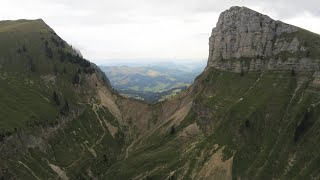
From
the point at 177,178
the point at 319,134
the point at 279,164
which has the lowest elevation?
the point at 177,178

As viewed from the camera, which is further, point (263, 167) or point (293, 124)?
point (293, 124)

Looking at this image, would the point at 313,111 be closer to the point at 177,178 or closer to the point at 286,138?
the point at 286,138

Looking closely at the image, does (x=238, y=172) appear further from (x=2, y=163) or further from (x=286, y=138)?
(x=2, y=163)

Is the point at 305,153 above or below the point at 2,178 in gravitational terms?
above

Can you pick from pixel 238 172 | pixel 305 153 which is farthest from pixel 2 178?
pixel 305 153

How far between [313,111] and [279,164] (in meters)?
35.8

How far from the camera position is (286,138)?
7672 inches

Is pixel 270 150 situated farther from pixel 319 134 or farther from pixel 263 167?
pixel 319 134

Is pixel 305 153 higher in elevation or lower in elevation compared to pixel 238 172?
higher

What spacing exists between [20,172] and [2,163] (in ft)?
32.3

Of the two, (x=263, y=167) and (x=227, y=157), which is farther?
(x=227, y=157)

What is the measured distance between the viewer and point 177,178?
200m

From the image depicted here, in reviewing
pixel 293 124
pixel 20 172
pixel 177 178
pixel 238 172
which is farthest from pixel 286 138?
pixel 20 172

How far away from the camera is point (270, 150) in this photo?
193875 mm
